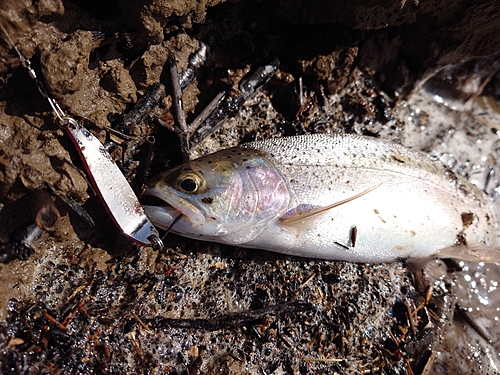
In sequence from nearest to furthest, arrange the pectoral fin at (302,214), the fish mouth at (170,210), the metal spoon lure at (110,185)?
the metal spoon lure at (110,185)
the fish mouth at (170,210)
the pectoral fin at (302,214)

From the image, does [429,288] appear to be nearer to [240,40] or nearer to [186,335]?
[186,335]

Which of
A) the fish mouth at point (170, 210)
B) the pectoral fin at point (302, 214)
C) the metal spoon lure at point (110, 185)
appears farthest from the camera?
the pectoral fin at point (302, 214)

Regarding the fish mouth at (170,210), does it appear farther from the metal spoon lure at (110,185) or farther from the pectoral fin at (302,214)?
the pectoral fin at (302,214)

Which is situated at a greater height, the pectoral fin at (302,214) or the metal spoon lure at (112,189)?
the metal spoon lure at (112,189)

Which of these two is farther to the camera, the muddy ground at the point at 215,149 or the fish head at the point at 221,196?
the fish head at the point at 221,196

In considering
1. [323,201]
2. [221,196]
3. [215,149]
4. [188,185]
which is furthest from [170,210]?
[323,201]

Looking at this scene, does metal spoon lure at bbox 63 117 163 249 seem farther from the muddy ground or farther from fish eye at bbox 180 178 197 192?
fish eye at bbox 180 178 197 192

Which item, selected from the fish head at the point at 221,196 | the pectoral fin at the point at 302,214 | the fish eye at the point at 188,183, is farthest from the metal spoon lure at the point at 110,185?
the pectoral fin at the point at 302,214
